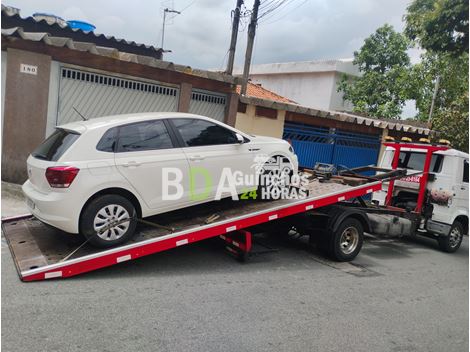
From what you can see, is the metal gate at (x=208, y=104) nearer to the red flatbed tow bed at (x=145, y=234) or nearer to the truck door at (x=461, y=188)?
the red flatbed tow bed at (x=145, y=234)

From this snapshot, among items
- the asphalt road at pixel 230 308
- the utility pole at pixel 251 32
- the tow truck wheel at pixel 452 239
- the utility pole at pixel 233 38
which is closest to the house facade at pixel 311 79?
the utility pole at pixel 233 38

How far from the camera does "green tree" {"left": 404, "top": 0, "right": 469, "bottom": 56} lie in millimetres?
8430

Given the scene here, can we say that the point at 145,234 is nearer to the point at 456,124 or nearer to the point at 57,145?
the point at 57,145

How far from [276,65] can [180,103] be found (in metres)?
18.4

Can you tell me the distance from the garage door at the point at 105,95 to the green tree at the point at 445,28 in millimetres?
5834

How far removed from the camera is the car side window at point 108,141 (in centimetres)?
478

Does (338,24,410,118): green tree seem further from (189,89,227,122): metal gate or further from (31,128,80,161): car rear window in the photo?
(31,128,80,161): car rear window

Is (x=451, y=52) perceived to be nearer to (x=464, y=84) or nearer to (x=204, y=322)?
(x=204, y=322)

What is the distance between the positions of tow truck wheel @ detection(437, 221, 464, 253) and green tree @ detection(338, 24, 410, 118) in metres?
12.6

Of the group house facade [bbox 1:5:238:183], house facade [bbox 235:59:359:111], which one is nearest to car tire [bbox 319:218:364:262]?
house facade [bbox 1:5:238:183]

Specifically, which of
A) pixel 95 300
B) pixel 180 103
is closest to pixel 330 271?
pixel 95 300

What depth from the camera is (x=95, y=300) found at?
4141 mm

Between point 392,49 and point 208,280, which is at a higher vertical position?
point 392,49

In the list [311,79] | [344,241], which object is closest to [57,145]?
[344,241]
